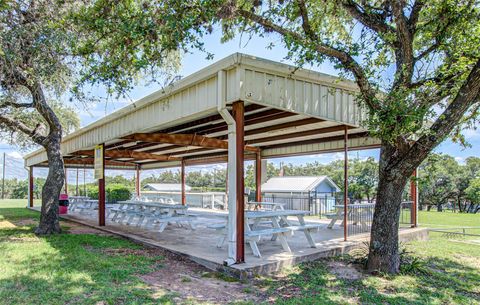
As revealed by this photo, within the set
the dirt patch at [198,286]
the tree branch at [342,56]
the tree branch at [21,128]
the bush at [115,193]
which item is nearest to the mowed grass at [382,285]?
the dirt patch at [198,286]

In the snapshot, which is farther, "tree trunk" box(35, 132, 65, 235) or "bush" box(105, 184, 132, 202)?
"bush" box(105, 184, 132, 202)

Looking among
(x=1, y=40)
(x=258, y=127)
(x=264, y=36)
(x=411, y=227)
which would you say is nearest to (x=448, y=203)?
(x=411, y=227)

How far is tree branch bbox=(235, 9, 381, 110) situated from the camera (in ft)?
15.4

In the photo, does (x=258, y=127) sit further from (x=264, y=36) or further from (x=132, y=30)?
(x=132, y=30)

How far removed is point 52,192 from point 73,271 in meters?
4.18

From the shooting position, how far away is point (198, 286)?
441cm

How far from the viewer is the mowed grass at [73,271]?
12.6 ft

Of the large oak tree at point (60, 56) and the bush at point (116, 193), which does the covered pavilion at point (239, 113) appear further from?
the bush at point (116, 193)

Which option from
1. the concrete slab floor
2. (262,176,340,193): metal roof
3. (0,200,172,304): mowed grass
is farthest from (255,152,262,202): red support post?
(262,176,340,193): metal roof

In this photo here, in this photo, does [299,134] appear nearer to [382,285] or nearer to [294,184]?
[382,285]

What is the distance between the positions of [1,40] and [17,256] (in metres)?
3.62

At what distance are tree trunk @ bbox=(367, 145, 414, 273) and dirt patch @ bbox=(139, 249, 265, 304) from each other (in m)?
2.07

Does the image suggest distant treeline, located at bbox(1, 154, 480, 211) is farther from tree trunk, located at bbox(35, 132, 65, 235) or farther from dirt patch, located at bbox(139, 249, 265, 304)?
dirt patch, located at bbox(139, 249, 265, 304)

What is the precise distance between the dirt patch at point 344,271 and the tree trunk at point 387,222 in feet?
0.84
